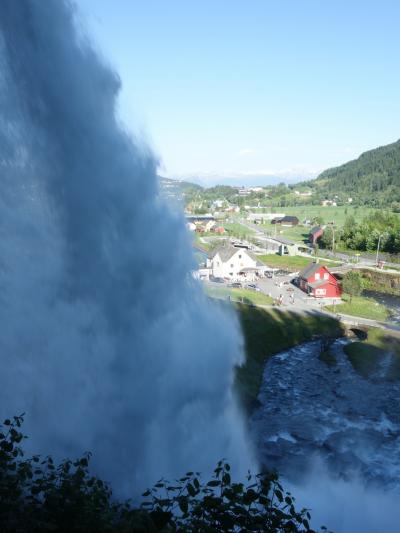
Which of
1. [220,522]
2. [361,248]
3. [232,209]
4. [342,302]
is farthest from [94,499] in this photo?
[232,209]

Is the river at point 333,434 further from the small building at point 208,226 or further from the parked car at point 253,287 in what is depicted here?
the small building at point 208,226

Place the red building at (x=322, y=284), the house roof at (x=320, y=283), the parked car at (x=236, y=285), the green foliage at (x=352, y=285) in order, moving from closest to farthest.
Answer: the green foliage at (x=352, y=285)
the house roof at (x=320, y=283)
the red building at (x=322, y=284)
the parked car at (x=236, y=285)

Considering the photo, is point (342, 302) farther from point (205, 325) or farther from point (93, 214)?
point (93, 214)

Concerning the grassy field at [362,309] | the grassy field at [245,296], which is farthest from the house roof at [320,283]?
the grassy field at [245,296]

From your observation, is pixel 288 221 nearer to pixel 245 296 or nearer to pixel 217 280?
pixel 217 280

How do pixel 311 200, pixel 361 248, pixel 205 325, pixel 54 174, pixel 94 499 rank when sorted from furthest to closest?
pixel 311 200 < pixel 361 248 < pixel 205 325 < pixel 54 174 < pixel 94 499

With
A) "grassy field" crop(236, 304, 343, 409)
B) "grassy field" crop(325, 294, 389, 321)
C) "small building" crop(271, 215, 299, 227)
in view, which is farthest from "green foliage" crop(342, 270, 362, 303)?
"small building" crop(271, 215, 299, 227)

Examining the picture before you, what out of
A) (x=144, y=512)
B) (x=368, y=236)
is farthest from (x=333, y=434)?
(x=368, y=236)

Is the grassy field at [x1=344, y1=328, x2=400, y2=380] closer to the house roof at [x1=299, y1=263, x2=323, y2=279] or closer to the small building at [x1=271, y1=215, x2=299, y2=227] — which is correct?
the house roof at [x1=299, y1=263, x2=323, y2=279]
